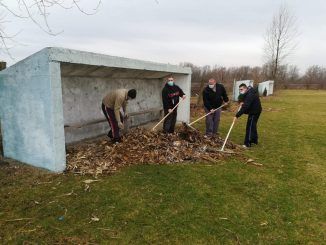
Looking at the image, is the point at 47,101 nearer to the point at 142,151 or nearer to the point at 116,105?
the point at 116,105

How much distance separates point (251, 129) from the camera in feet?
28.5

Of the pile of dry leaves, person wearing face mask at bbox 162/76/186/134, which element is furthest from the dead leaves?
person wearing face mask at bbox 162/76/186/134

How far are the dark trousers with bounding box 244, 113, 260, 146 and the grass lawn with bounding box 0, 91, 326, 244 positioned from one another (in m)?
1.48

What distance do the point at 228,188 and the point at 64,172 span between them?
3.13 meters

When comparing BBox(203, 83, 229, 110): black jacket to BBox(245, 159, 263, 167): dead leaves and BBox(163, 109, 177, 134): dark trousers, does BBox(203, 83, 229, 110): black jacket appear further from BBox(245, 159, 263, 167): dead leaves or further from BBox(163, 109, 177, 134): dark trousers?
BBox(245, 159, 263, 167): dead leaves

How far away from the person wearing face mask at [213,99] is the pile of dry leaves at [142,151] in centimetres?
107

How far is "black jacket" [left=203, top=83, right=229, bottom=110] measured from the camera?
366 inches

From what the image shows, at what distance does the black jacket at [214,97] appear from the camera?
929 centimetres

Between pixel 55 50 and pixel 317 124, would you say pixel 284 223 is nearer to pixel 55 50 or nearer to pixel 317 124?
pixel 55 50

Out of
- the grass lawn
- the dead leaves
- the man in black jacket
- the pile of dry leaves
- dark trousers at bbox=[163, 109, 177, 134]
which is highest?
the man in black jacket

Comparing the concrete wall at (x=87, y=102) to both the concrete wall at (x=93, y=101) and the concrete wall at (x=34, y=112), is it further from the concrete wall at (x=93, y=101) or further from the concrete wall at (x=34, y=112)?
the concrete wall at (x=34, y=112)

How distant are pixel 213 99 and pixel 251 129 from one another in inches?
57.2

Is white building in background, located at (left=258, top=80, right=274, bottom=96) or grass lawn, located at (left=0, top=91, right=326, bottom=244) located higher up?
white building in background, located at (left=258, top=80, right=274, bottom=96)

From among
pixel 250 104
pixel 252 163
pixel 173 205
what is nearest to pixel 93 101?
pixel 250 104
